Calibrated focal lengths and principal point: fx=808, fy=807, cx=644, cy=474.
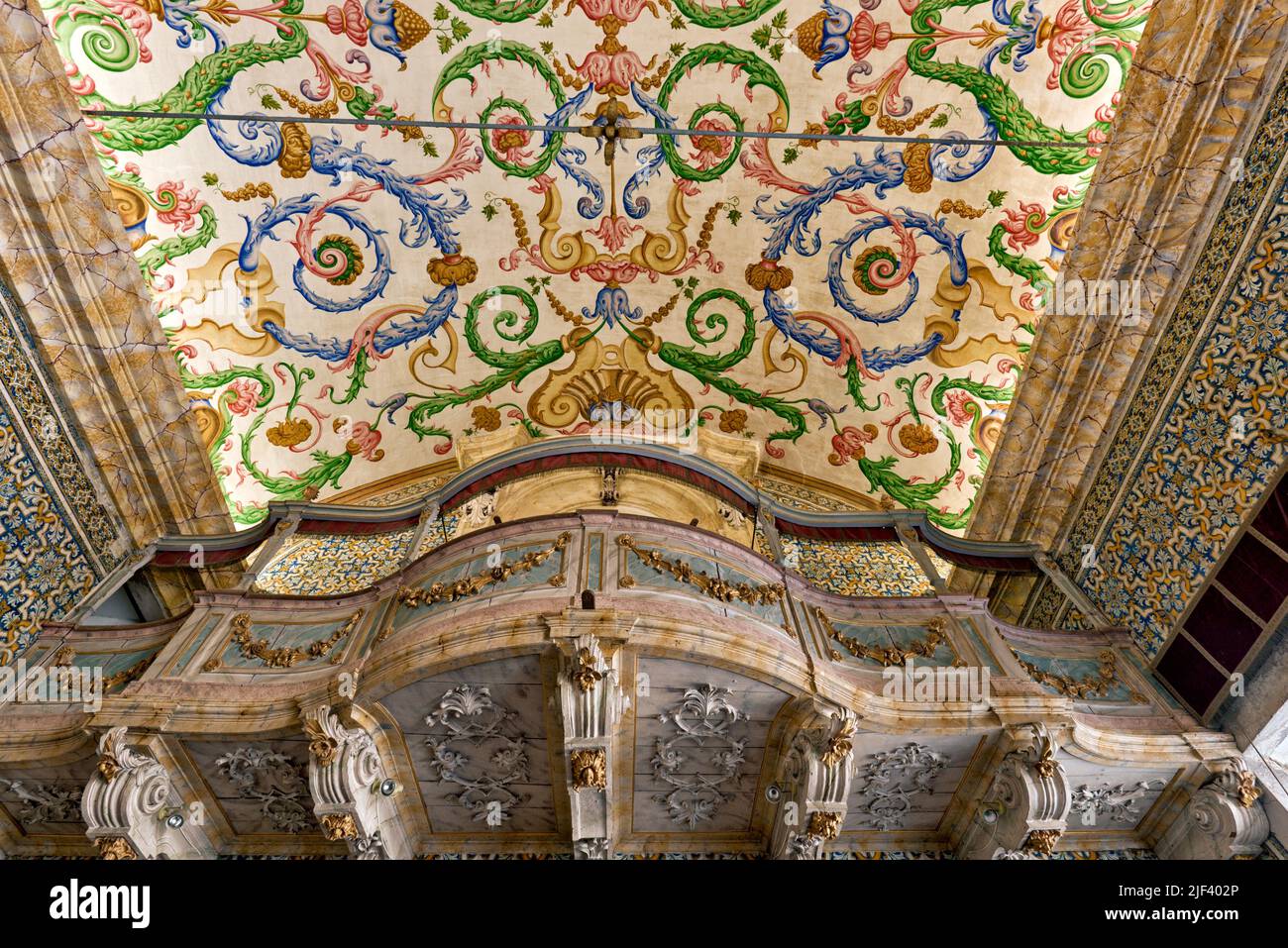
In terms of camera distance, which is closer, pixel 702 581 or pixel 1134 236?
pixel 702 581

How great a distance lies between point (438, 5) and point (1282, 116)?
245 inches

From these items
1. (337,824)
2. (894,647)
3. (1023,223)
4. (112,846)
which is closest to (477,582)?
(337,824)

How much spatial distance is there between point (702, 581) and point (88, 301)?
16.8 feet

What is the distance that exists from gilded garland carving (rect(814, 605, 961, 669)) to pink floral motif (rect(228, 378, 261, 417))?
587 cm

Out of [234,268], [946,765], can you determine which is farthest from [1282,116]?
[234,268]

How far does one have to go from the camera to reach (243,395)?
792 cm

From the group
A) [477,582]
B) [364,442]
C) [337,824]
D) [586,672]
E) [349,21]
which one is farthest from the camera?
[364,442]

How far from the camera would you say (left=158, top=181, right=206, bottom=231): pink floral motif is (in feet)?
22.8

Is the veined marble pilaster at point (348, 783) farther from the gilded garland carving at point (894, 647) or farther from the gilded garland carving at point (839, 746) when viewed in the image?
the gilded garland carving at point (894, 647)

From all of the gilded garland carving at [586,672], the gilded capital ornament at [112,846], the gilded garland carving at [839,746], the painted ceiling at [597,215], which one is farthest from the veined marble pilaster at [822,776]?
the painted ceiling at [597,215]

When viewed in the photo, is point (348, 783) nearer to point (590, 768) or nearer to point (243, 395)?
point (590, 768)

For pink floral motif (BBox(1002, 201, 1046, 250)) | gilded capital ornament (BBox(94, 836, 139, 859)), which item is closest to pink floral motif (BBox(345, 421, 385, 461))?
gilded capital ornament (BBox(94, 836, 139, 859))

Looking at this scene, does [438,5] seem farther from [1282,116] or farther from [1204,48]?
[1282,116]

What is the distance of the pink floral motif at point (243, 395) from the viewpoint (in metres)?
7.86
